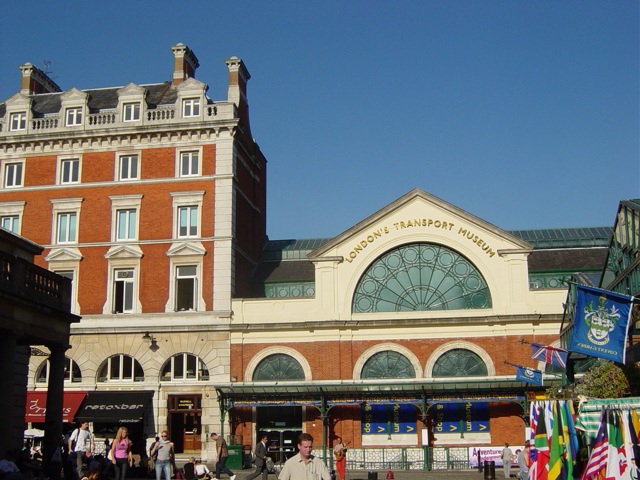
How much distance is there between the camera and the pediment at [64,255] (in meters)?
44.2

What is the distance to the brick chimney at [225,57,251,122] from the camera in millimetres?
46844

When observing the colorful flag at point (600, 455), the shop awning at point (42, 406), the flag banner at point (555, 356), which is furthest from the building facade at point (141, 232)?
the colorful flag at point (600, 455)

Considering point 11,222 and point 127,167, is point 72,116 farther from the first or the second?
point 11,222

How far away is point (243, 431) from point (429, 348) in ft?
A: 32.0

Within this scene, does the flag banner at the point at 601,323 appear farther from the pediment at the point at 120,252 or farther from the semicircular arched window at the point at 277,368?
the pediment at the point at 120,252

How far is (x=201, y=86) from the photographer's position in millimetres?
44875

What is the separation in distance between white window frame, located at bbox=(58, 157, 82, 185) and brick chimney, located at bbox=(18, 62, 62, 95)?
298 inches

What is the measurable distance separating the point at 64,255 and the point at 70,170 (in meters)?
4.65

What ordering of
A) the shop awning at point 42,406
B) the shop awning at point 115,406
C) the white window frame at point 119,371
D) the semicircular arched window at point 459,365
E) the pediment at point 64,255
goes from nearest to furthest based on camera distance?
the shop awning at point 115,406 → the semicircular arched window at point 459,365 → the shop awning at point 42,406 → the white window frame at point 119,371 → the pediment at point 64,255

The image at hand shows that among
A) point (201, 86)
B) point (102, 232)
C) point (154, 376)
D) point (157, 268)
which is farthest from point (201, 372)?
point (201, 86)

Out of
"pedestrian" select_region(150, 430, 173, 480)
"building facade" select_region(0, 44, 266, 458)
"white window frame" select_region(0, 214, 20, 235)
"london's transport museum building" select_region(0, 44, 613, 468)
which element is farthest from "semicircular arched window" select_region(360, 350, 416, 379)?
"white window frame" select_region(0, 214, 20, 235)

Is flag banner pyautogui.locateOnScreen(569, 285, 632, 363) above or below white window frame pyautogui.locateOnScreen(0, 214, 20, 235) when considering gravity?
below

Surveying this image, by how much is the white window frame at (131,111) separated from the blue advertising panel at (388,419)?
62.7 ft

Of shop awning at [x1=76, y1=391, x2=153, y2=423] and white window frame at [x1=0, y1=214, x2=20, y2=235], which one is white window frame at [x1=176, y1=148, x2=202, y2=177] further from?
shop awning at [x1=76, y1=391, x2=153, y2=423]
